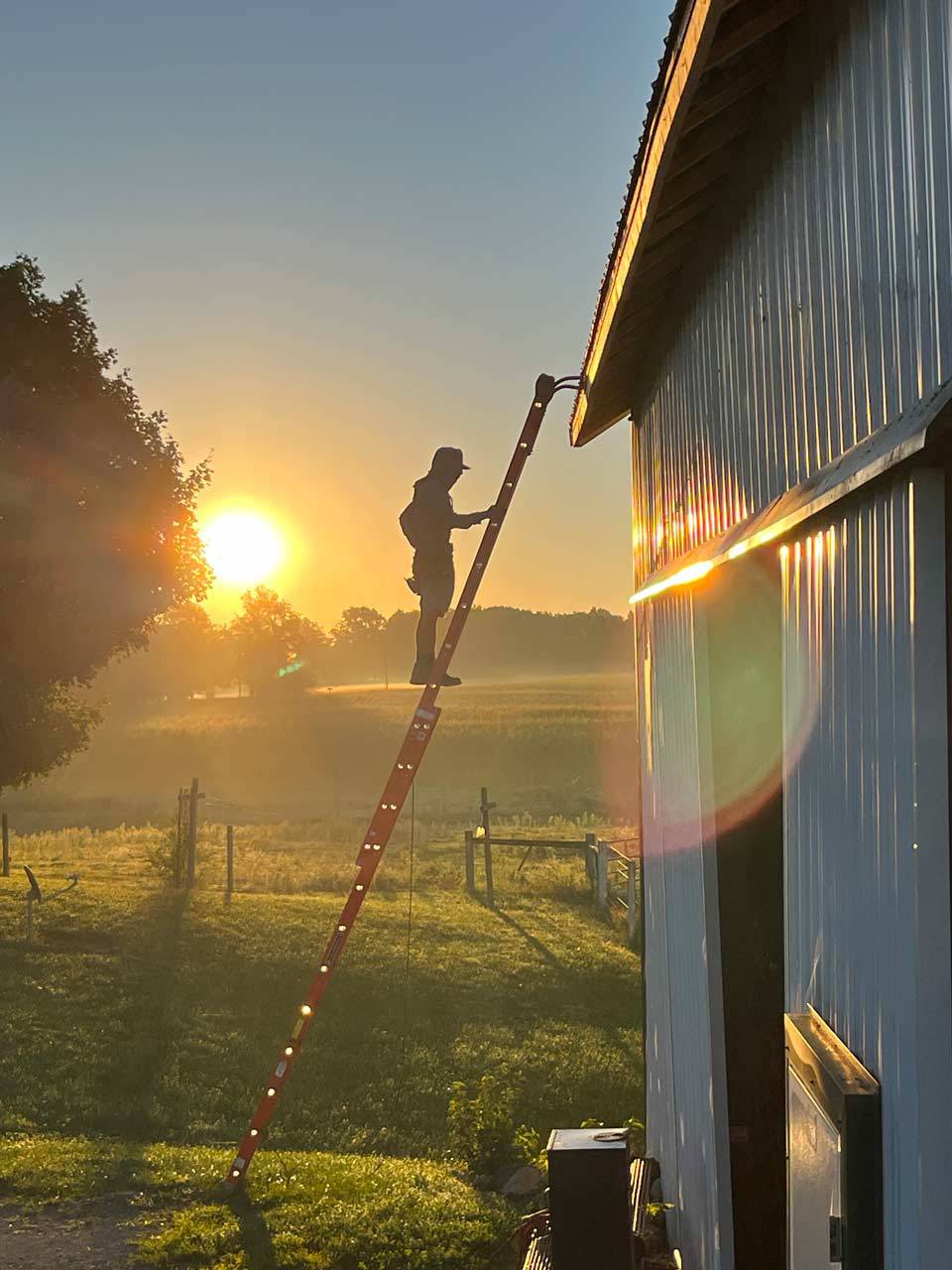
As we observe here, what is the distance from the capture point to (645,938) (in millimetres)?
9930

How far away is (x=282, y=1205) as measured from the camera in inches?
418

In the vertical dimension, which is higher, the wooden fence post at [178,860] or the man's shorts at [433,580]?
the man's shorts at [433,580]

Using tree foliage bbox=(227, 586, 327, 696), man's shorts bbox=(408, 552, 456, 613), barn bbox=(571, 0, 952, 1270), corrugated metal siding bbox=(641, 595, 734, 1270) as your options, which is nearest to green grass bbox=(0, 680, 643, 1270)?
corrugated metal siding bbox=(641, 595, 734, 1270)

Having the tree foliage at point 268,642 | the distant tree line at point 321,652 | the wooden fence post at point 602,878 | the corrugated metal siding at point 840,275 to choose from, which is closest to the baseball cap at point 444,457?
the corrugated metal siding at point 840,275

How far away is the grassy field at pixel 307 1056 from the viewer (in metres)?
10.4

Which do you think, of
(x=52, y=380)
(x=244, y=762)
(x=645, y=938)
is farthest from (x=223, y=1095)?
(x=244, y=762)

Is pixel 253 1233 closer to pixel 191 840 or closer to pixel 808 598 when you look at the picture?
pixel 808 598

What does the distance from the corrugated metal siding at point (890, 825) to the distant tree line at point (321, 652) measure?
76.9 m

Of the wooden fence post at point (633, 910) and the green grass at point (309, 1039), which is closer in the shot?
the green grass at point (309, 1039)

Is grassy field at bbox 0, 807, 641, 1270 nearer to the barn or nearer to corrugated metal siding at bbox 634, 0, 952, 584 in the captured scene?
the barn

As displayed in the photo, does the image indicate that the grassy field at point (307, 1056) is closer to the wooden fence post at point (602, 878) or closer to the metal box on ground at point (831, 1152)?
the wooden fence post at point (602, 878)

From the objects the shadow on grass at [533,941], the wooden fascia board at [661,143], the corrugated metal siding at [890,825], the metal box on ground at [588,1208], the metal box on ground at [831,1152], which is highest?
the wooden fascia board at [661,143]

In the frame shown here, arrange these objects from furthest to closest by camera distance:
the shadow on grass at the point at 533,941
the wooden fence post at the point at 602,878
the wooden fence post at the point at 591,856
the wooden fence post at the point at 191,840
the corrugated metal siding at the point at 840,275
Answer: the wooden fence post at the point at 591,856
the wooden fence post at the point at 191,840
the wooden fence post at the point at 602,878
the shadow on grass at the point at 533,941
the corrugated metal siding at the point at 840,275

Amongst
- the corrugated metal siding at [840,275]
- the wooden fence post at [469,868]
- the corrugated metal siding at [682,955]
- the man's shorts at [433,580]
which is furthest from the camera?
the wooden fence post at [469,868]
